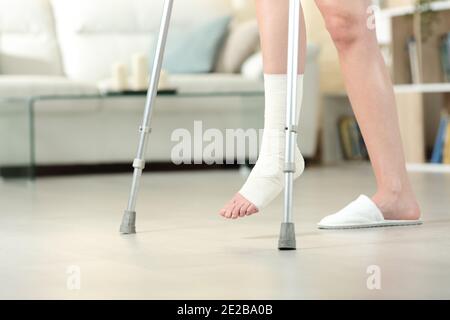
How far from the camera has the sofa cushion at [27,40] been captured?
5125 mm

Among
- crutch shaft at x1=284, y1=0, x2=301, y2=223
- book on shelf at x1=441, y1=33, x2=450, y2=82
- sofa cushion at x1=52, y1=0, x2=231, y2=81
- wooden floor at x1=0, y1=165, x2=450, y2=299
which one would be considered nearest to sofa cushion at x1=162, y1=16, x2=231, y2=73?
sofa cushion at x1=52, y1=0, x2=231, y2=81

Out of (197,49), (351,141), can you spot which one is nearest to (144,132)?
(197,49)

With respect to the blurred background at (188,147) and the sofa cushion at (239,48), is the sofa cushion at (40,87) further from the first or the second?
the sofa cushion at (239,48)

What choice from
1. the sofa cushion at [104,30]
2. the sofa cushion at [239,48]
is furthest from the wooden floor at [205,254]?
the sofa cushion at [104,30]

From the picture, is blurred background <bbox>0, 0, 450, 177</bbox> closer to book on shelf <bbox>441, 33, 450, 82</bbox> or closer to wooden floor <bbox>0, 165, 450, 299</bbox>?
book on shelf <bbox>441, 33, 450, 82</bbox>

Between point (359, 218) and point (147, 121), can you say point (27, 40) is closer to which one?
point (147, 121)

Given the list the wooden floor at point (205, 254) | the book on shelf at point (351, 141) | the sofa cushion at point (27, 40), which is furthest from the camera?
the book on shelf at point (351, 141)

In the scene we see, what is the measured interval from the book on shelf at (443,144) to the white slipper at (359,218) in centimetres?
270

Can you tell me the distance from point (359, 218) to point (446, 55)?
289 centimetres

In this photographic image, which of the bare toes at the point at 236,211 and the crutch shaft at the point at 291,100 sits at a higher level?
the crutch shaft at the point at 291,100

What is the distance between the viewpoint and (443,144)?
477 centimetres

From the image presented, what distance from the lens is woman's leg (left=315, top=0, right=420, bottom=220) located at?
6.86 feet

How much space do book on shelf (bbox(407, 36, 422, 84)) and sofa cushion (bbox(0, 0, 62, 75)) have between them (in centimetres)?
175
